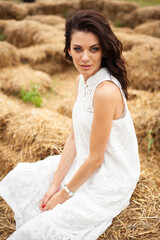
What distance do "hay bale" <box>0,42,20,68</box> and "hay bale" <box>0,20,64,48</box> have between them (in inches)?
69.3

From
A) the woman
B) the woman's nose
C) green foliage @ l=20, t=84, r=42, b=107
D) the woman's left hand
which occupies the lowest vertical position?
green foliage @ l=20, t=84, r=42, b=107

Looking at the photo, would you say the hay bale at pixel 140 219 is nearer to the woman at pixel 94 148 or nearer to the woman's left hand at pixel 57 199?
the woman at pixel 94 148

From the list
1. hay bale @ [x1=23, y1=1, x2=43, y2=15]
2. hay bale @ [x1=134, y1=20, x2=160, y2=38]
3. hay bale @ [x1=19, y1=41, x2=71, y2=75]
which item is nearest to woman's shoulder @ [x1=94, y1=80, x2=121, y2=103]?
hay bale @ [x1=19, y1=41, x2=71, y2=75]

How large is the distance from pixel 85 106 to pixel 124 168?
1.75ft

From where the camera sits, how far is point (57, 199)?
178cm

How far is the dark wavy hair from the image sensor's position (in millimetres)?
1455

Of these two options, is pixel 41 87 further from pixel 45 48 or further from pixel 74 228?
pixel 74 228

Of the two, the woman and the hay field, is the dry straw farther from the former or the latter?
the woman

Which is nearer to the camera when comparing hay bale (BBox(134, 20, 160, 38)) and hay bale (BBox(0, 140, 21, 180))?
hay bale (BBox(0, 140, 21, 180))

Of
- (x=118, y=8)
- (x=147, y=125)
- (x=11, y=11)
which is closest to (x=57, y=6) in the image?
(x=11, y=11)

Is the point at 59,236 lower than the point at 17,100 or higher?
higher

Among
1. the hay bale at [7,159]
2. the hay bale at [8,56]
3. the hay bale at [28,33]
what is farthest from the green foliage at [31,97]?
the hay bale at [28,33]

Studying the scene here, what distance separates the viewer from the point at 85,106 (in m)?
1.63

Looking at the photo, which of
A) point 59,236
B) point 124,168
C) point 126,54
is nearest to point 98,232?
point 59,236
